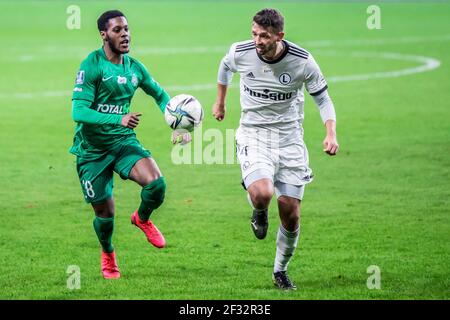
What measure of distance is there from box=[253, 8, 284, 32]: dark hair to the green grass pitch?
233 cm

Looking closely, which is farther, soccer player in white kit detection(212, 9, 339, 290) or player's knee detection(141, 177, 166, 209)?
player's knee detection(141, 177, 166, 209)

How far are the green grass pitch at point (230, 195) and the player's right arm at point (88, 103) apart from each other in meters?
1.49

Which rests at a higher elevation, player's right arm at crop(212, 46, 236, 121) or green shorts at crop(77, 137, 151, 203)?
player's right arm at crop(212, 46, 236, 121)

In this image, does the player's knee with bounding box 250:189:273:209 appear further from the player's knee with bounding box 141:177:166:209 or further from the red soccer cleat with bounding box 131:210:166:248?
the red soccer cleat with bounding box 131:210:166:248

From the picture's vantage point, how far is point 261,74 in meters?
10.2

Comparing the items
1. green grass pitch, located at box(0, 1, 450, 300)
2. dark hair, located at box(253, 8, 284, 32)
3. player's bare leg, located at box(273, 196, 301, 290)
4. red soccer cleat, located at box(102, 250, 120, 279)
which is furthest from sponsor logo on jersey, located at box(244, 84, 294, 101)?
red soccer cleat, located at box(102, 250, 120, 279)

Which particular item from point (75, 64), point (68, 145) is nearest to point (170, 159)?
point (68, 145)

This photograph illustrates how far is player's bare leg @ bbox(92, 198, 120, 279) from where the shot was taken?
1051 centimetres

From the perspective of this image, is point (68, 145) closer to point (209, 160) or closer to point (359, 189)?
point (209, 160)

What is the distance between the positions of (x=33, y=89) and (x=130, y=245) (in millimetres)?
13161

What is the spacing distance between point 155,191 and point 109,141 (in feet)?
2.11

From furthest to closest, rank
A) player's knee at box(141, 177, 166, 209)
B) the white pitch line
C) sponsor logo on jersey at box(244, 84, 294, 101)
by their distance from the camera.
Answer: the white pitch line, player's knee at box(141, 177, 166, 209), sponsor logo on jersey at box(244, 84, 294, 101)

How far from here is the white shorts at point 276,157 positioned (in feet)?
32.7

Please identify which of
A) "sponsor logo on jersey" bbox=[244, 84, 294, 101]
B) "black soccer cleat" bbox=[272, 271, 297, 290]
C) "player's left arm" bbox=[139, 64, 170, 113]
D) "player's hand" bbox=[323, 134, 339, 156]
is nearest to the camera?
"player's hand" bbox=[323, 134, 339, 156]
